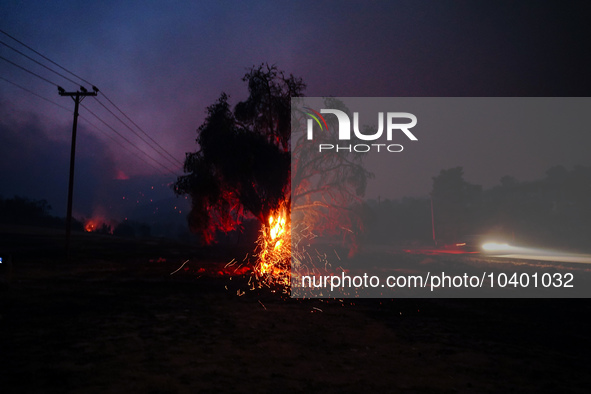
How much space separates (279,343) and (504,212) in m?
61.0

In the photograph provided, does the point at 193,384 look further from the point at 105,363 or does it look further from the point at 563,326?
the point at 563,326

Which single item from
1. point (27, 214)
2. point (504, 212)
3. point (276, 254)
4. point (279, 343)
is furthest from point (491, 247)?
A: point (27, 214)

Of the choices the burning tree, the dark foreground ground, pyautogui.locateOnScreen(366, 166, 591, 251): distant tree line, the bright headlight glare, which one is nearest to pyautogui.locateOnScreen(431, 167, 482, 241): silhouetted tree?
pyautogui.locateOnScreen(366, 166, 591, 251): distant tree line

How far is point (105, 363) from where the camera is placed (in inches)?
242

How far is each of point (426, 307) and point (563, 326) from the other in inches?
144

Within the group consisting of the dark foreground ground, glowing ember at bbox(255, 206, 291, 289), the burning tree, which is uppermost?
the burning tree

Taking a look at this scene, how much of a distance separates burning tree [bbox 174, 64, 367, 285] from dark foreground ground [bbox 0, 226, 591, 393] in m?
8.30

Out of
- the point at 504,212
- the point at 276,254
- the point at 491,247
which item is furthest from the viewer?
the point at 504,212

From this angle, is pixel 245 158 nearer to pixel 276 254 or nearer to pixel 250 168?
pixel 250 168

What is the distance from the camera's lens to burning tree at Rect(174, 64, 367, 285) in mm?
20750

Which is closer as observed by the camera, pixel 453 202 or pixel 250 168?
pixel 250 168

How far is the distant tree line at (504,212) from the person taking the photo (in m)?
51.5

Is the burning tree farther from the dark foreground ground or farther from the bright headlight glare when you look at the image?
the bright headlight glare

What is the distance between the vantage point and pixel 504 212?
59.8m
